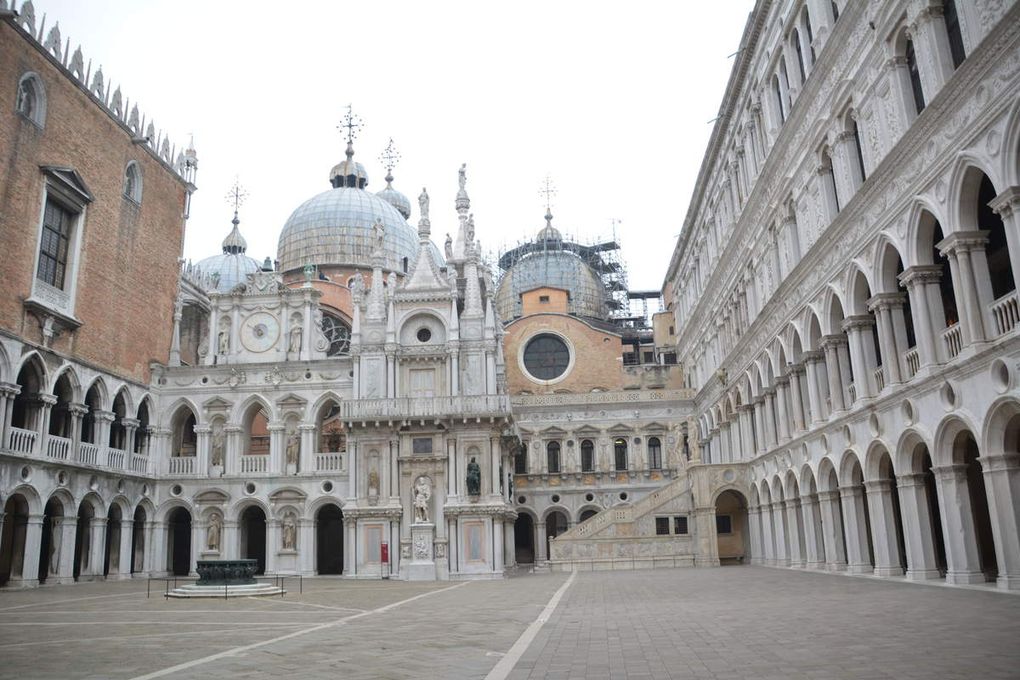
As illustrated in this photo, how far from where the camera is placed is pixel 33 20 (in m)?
31.2

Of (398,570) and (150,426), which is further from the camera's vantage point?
(150,426)

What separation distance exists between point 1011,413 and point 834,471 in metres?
10.1

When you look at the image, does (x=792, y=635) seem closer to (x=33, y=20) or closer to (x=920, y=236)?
(x=920, y=236)

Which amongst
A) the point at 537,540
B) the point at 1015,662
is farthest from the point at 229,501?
the point at 1015,662

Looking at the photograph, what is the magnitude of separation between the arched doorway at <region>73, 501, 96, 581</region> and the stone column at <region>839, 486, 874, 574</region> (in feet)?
89.3

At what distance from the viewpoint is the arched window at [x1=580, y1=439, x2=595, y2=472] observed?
4866 centimetres

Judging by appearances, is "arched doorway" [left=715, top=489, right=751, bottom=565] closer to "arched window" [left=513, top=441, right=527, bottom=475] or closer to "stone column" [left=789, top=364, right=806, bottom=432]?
"stone column" [left=789, top=364, right=806, bottom=432]

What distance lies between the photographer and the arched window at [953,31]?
17.3m

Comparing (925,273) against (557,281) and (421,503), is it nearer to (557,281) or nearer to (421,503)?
(421,503)

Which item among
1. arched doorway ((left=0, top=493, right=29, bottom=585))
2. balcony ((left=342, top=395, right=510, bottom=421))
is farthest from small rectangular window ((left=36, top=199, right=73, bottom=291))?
balcony ((left=342, top=395, right=510, bottom=421))

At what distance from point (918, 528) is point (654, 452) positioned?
29031 mm

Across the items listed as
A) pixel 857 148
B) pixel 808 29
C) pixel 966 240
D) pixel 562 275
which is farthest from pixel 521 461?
pixel 966 240

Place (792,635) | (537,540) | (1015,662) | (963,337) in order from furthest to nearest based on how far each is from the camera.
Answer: (537,540), (963,337), (792,635), (1015,662)

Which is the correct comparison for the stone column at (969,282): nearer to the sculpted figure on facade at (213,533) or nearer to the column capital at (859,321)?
the column capital at (859,321)
